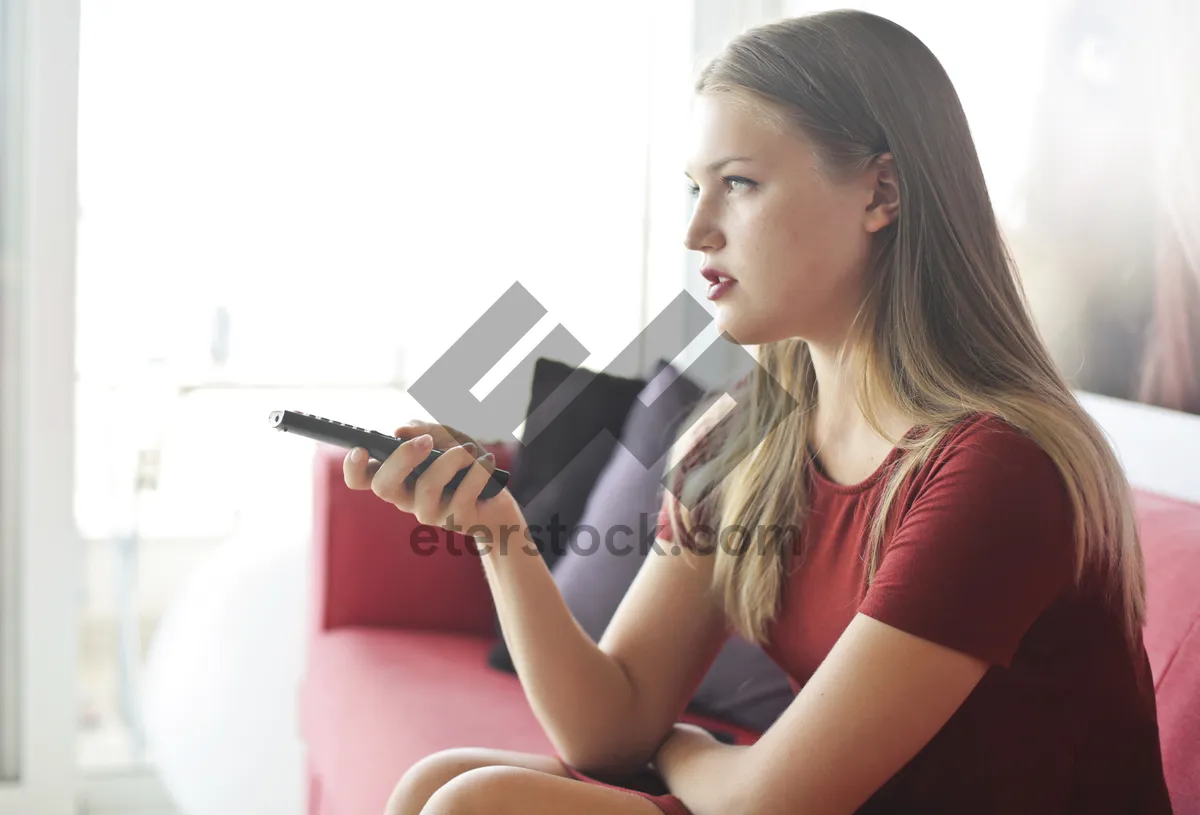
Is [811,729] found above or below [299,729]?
above

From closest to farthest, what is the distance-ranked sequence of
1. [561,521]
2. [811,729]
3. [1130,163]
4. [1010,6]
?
[811,729], [1130,163], [1010,6], [561,521]

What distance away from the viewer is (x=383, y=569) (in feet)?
6.75

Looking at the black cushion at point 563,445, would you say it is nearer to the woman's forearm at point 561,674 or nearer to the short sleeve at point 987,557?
the woman's forearm at point 561,674

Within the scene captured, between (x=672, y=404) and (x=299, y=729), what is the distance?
841 millimetres

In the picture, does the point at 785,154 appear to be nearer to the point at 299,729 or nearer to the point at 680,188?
the point at 299,729

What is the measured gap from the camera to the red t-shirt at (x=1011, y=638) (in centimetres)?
94

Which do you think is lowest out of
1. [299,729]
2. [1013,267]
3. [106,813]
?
[106,813]

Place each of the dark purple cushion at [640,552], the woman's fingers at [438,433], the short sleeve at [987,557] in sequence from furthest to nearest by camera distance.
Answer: the dark purple cushion at [640,552], the woman's fingers at [438,433], the short sleeve at [987,557]

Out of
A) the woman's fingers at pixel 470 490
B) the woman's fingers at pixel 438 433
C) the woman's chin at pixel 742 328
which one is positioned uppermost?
the woman's chin at pixel 742 328

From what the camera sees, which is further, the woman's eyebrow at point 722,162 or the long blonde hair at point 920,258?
the woman's eyebrow at point 722,162

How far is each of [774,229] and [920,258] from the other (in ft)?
0.45

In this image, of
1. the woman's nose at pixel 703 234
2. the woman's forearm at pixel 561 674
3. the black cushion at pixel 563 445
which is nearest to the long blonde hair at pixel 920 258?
the woman's nose at pixel 703 234

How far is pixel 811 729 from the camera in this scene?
3.17ft

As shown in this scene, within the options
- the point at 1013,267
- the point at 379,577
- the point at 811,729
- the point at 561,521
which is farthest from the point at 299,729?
the point at 1013,267
